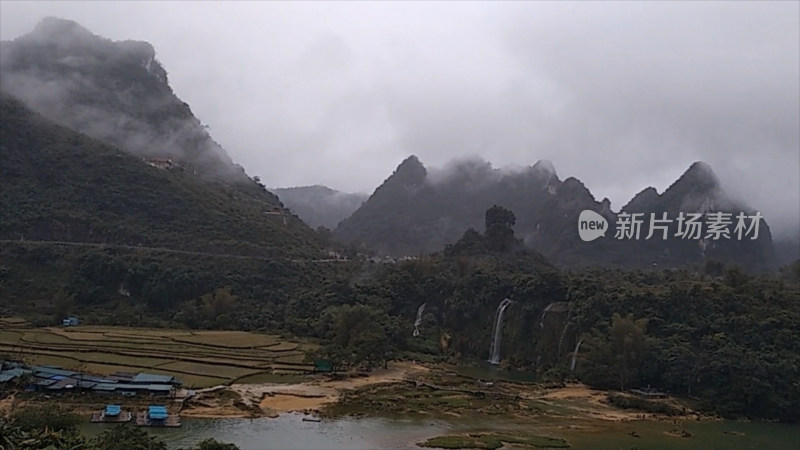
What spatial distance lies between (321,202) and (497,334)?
84.8 metres

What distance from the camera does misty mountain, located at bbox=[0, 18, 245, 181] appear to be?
218ft

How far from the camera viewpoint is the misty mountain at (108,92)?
66.5 meters

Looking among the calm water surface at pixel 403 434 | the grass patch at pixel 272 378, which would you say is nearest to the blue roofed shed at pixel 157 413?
the calm water surface at pixel 403 434

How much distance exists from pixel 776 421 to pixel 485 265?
2213 centimetres

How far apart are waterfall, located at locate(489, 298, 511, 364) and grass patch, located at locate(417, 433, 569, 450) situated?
59.7ft

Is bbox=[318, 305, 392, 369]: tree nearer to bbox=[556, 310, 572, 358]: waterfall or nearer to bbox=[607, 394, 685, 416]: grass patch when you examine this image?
bbox=[556, 310, 572, 358]: waterfall

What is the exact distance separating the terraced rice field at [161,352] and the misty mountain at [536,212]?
32.6 metres

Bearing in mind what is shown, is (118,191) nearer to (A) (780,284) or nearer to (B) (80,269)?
(B) (80,269)

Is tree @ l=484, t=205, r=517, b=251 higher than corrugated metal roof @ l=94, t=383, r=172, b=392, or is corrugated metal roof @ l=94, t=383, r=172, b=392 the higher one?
tree @ l=484, t=205, r=517, b=251

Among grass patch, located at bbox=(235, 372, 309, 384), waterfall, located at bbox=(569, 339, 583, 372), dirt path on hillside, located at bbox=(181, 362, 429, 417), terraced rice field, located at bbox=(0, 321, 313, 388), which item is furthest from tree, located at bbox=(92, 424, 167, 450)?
waterfall, located at bbox=(569, 339, 583, 372)

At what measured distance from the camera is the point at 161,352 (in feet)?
97.7

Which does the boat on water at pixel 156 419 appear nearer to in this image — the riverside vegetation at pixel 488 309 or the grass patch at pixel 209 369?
the grass patch at pixel 209 369

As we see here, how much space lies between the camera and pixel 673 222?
32.2m

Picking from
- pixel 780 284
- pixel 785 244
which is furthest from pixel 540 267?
pixel 785 244
